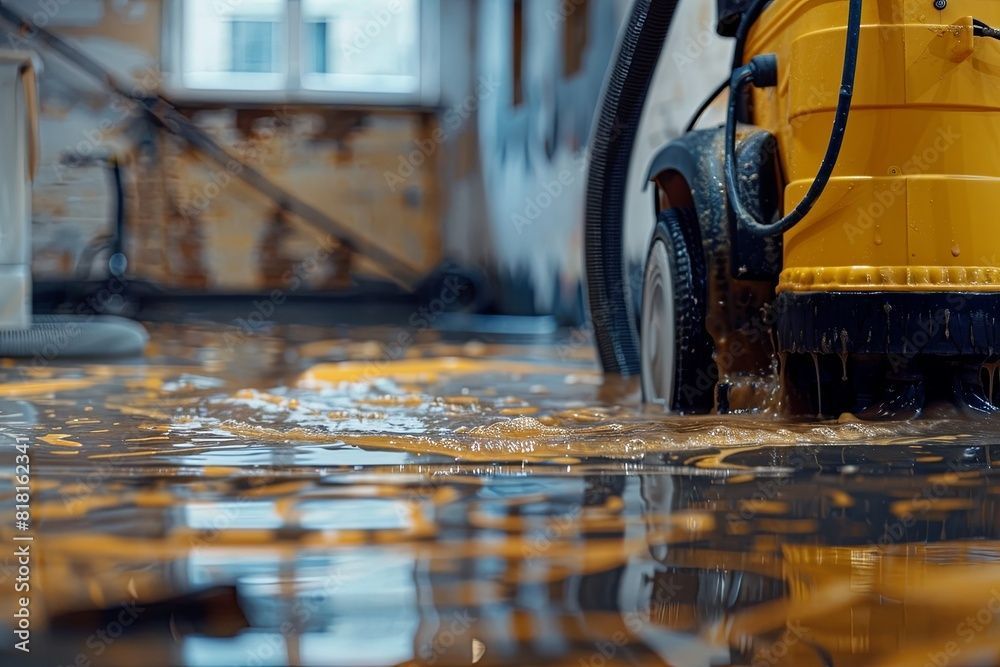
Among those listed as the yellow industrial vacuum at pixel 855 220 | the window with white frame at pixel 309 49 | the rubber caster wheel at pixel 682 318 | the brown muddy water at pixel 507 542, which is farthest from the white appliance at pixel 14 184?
the window with white frame at pixel 309 49

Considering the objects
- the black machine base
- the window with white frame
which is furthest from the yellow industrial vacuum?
the window with white frame

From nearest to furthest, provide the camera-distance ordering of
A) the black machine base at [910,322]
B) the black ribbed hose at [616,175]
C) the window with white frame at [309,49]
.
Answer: the black machine base at [910,322] < the black ribbed hose at [616,175] < the window with white frame at [309,49]

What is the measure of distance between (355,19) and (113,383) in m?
5.58

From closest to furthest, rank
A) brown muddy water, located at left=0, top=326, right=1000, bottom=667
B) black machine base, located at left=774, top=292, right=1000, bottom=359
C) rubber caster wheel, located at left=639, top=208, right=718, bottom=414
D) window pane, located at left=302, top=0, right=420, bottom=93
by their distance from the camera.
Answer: brown muddy water, located at left=0, top=326, right=1000, bottom=667
black machine base, located at left=774, top=292, right=1000, bottom=359
rubber caster wheel, located at left=639, top=208, right=718, bottom=414
window pane, located at left=302, top=0, right=420, bottom=93

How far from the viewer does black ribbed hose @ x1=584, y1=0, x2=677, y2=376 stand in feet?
6.91

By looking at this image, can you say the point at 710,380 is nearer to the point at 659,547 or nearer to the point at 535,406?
the point at 535,406

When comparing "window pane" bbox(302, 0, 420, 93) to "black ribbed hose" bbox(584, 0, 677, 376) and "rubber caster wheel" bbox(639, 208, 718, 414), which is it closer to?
"black ribbed hose" bbox(584, 0, 677, 376)

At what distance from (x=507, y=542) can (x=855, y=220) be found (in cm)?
81

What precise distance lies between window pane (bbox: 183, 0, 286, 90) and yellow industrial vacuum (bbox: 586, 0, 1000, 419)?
6.21 metres

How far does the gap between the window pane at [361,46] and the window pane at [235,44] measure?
0.23 metres

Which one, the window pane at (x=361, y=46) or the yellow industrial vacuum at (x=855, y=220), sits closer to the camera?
the yellow industrial vacuum at (x=855, y=220)

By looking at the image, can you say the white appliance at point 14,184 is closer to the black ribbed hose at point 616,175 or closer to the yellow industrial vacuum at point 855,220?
the black ribbed hose at point 616,175

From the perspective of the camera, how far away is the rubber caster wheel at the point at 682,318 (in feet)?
5.73

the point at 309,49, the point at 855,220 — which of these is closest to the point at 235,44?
the point at 309,49
